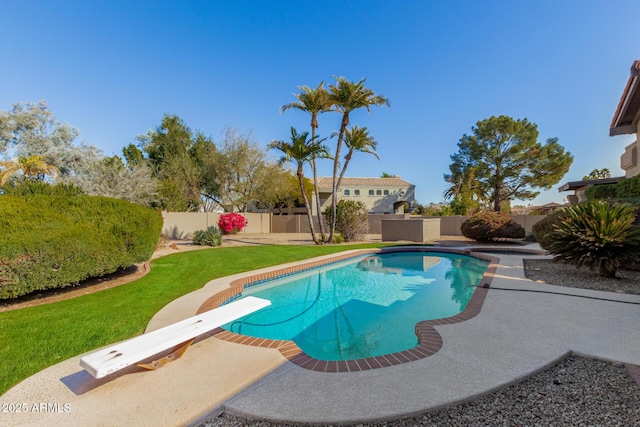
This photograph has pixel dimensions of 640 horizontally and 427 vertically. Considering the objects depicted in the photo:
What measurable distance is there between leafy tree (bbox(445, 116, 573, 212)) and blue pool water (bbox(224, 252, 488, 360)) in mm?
23898

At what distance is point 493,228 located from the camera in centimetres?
1588

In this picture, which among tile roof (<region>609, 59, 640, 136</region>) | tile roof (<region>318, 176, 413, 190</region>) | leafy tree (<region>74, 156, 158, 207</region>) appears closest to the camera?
tile roof (<region>609, 59, 640, 136</region>)

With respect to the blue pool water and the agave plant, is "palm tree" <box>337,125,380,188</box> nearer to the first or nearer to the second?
the blue pool water

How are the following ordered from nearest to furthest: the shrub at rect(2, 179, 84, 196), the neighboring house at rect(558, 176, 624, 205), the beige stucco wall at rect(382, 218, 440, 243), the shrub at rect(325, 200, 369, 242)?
the shrub at rect(2, 179, 84, 196), the neighboring house at rect(558, 176, 624, 205), the beige stucco wall at rect(382, 218, 440, 243), the shrub at rect(325, 200, 369, 242)

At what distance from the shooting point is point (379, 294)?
23.5 ft

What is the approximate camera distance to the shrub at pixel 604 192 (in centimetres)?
1065

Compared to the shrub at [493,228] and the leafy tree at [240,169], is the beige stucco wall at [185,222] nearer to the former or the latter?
the leafy tree at [240,169]

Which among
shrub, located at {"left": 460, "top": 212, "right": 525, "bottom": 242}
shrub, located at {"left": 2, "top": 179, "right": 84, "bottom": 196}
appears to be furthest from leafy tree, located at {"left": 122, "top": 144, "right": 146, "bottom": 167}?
shrub, located at {"left": 460, "top": 212, "right": 525, "bottom": 242}

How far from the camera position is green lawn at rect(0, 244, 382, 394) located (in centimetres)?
328

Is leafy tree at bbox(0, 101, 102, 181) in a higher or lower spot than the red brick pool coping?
higher

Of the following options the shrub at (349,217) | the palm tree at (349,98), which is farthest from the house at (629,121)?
the shrub at (349,217)

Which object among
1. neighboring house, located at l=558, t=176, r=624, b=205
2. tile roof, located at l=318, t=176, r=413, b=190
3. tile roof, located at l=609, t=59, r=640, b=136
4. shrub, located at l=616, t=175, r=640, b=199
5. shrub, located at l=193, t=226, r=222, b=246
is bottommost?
shrub, located at l=193, t=226, r=222, b=246

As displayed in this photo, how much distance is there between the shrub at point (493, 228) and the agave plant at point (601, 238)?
30.0 ft

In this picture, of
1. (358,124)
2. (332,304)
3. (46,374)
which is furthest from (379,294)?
(358,124)
